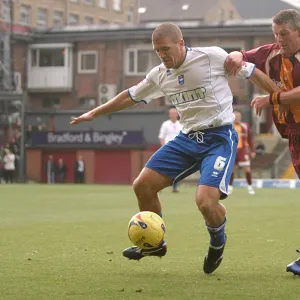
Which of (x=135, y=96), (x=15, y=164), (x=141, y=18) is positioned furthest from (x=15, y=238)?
(x=141, y=18)

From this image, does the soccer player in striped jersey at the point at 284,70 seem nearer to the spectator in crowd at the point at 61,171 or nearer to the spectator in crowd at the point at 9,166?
the spectator in crowd at the point at 9,166

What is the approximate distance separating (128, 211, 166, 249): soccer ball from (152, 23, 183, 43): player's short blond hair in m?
1.63

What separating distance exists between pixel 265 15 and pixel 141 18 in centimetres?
1444

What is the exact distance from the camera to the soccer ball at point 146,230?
821cm

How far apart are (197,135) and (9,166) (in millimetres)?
37966

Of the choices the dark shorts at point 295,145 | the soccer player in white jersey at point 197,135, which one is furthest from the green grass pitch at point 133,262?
the dark shorts at point 295,145

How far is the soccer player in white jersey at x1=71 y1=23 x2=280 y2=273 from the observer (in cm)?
826

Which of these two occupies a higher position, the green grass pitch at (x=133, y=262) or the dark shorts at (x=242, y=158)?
the green grass pitch at (x=133, y=262)

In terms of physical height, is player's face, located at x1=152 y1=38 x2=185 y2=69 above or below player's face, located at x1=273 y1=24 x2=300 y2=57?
below

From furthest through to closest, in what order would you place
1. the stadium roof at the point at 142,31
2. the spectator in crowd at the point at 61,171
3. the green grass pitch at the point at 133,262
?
the stadium roof at the point at 142,31 < the spectator in crowd at the point at 61,171 < the green grass pitch at the point at 133,262

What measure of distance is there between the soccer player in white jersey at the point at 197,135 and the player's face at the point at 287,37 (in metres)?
0.81

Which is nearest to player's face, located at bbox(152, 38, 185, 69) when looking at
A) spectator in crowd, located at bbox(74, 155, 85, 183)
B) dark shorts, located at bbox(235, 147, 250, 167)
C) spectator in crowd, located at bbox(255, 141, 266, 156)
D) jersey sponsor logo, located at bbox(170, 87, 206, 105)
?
jersey sponsor logo, located at bbox(170, 87, 206, 105)

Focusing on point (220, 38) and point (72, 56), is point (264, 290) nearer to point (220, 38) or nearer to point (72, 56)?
point (220, 38)

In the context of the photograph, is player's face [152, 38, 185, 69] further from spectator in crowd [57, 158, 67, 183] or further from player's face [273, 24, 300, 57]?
spectator in crowd [57, 158, 67, 183]
